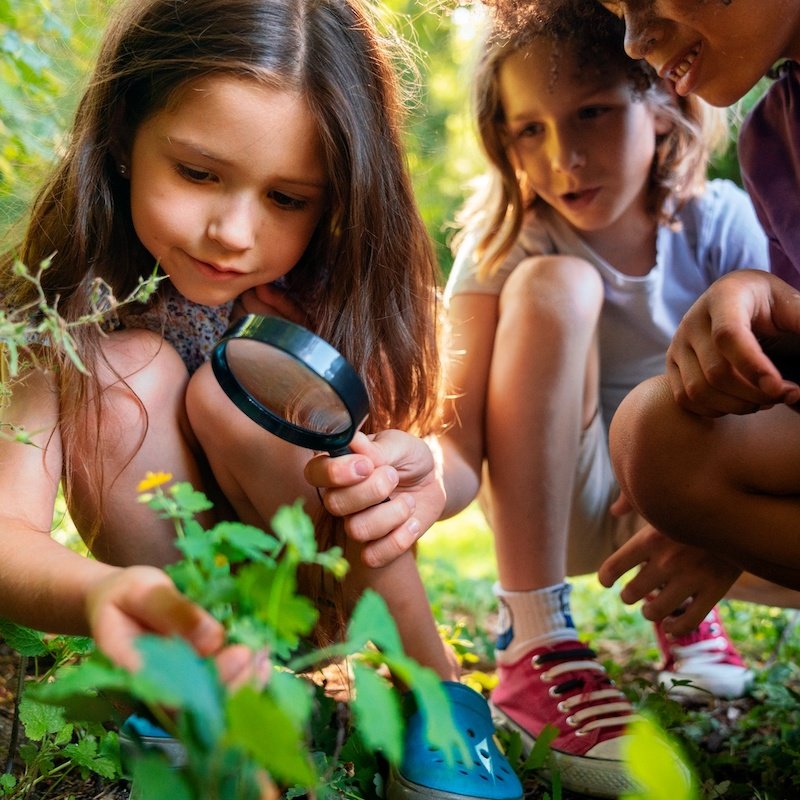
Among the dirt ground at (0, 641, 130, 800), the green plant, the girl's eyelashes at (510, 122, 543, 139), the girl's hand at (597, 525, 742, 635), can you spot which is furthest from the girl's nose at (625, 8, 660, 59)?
the dirt ground at (0, 641, 130, 800)

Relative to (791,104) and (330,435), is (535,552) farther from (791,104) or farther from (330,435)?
(791,104)

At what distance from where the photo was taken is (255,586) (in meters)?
0.84

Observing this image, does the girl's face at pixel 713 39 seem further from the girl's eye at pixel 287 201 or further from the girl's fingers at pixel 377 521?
the girl's fingers at pixel 377 521

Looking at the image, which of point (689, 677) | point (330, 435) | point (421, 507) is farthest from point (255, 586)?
point (689, 677)

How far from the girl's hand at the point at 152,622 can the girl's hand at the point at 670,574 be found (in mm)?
1198

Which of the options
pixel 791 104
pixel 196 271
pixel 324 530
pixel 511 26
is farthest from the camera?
pixel 511 26

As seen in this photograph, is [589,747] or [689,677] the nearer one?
[589,747]

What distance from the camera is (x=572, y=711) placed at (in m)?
1.87

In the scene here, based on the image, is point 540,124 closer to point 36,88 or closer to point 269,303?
point 269,303

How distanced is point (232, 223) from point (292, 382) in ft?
1.65

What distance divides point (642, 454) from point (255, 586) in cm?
102

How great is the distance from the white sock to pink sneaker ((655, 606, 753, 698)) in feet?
1.07

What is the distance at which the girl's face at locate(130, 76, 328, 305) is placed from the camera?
1.70 meters

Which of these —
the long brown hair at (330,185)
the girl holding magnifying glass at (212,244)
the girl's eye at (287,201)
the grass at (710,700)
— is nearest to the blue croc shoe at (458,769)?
the girl holding magnifying glass at (212,244)
